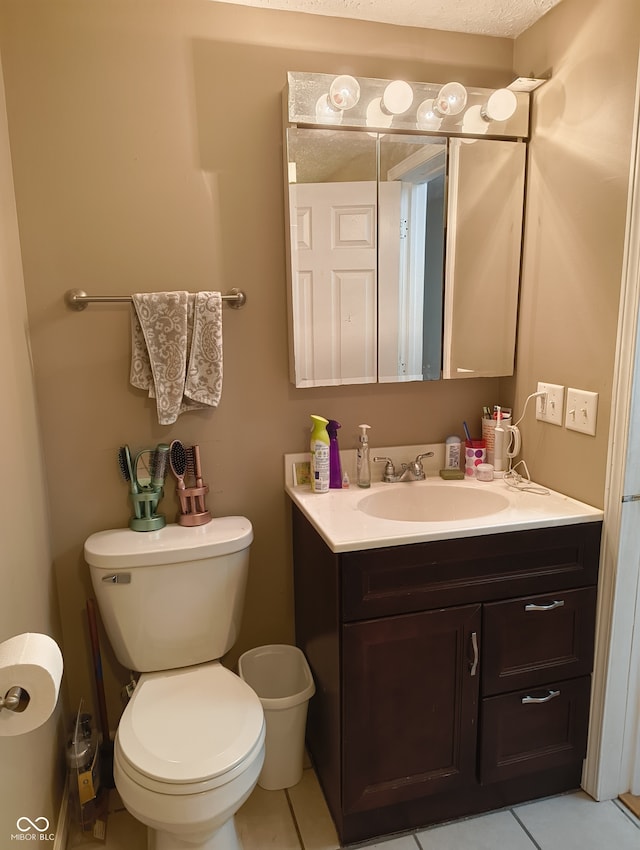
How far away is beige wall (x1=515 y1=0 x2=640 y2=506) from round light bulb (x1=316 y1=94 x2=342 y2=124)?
0.62 meters

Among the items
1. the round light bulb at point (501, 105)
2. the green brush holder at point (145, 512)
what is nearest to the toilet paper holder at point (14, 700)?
the green brush holder at point (145, 512)

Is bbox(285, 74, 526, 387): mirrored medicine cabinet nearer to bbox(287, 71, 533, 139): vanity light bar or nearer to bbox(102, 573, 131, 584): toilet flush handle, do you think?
bbox(287, 71, 533, 139): vanity light bar

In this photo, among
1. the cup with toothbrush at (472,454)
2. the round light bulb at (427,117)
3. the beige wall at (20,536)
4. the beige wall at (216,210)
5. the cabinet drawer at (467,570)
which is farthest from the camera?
the cup with toothbrush at (472,454)

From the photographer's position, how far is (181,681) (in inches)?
63.9

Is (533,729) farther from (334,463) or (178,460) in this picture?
(178,460)

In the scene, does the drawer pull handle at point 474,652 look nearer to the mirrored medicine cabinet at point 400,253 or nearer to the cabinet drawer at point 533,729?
the cabinet drawer at point 533,729

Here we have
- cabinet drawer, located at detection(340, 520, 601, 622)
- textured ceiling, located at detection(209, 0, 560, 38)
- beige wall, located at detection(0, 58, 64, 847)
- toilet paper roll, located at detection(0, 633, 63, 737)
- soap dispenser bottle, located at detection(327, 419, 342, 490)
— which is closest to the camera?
toilet paper roll, located at detection(0, 633, 63, 737)

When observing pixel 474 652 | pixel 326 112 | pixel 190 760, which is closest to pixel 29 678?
pixel 190 760

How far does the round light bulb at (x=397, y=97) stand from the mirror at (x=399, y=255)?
0.25 feet

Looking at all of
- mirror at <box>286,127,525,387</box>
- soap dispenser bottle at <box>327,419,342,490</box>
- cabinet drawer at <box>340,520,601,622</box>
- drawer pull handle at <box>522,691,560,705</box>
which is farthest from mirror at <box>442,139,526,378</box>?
drawer pull handle at <box>522,691,560,705</box>

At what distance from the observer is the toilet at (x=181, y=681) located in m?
1.27

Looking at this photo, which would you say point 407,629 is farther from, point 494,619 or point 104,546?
point 104,546

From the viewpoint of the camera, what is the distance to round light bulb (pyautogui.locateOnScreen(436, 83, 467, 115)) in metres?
1.70

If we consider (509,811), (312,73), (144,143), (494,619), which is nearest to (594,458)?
(494,619)
